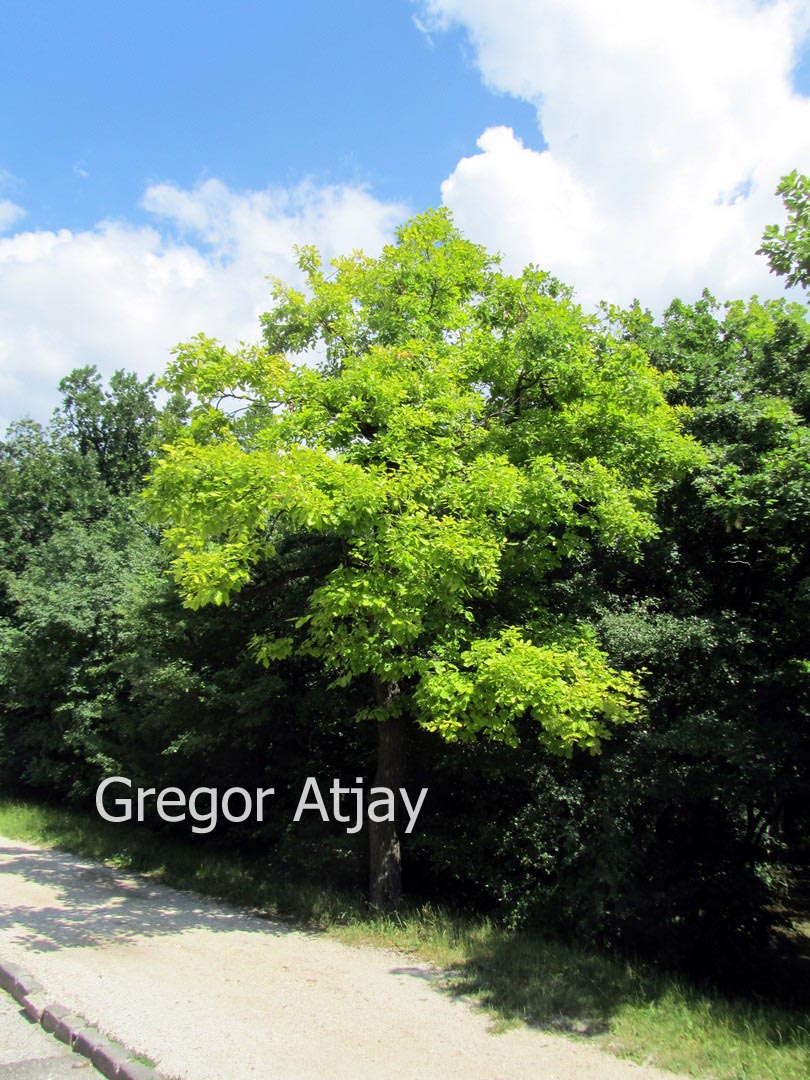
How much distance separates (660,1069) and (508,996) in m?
1.52

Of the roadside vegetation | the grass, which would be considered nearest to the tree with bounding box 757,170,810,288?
the roadside vegetation

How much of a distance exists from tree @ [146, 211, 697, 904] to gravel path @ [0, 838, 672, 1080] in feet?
7.32

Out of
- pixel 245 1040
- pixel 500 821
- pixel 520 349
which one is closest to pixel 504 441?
pixel 520 349

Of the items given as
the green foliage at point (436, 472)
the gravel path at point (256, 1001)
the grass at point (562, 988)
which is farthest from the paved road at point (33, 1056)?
the green foliage at point (436, 472)

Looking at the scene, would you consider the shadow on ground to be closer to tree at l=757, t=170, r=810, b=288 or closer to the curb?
the curb

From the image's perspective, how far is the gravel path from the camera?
4742 millimetres

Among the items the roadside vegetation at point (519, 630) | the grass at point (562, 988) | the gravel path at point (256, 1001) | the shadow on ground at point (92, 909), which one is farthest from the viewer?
the shadow on ground at point (92, 909)

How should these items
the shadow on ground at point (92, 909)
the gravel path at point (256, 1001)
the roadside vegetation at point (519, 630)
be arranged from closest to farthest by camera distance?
the gravel path at point (256, 1001) → the roadside vegetation at point (519, 630) → the shadow on ground at point (92, 909)

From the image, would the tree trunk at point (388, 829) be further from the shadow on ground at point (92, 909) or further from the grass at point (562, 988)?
the shadow on ground at point (92, 909)

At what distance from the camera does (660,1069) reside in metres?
4.83

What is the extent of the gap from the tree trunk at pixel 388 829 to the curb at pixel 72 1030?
4.24 meters

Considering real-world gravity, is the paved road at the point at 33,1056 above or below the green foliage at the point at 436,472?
below

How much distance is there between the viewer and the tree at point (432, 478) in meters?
7.10

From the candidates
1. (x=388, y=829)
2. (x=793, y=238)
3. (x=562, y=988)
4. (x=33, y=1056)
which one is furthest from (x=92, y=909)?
(x=793, y=238)
